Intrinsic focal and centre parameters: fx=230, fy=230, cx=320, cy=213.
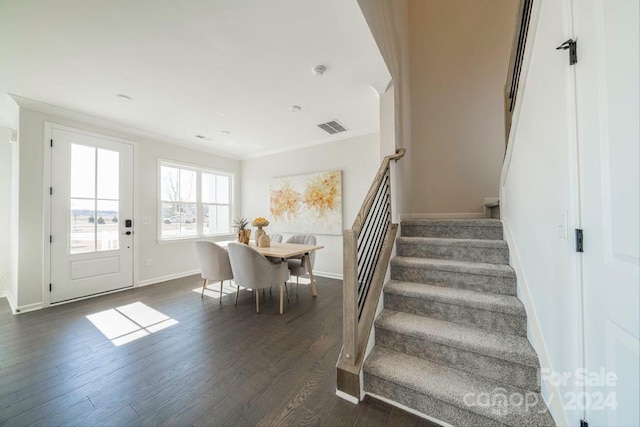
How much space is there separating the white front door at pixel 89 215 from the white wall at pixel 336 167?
2548mm

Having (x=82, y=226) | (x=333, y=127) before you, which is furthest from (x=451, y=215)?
(x=82, y=226)

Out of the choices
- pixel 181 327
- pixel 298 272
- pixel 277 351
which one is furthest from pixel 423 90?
pixel 181 327

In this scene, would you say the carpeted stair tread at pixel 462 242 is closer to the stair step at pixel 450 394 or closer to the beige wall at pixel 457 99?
the stair step at pixel 450 394

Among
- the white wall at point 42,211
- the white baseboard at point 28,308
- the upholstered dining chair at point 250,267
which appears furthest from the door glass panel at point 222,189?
the white baseboard at point 28,308

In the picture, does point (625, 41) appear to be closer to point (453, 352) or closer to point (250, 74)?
point (453, 352)

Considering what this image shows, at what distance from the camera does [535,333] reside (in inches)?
53.3

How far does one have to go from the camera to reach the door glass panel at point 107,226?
11.7ft

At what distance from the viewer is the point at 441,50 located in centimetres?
350

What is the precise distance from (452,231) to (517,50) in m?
1.58

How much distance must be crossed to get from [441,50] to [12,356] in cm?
605

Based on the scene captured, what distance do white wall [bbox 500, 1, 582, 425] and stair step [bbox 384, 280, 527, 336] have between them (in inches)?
3.5

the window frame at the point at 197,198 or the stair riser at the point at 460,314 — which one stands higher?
the window frame at the point at 197,198

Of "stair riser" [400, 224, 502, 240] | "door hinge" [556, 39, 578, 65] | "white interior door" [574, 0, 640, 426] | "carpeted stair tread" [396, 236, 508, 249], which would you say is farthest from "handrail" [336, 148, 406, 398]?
"door hinge" [556, 39, 578, 65]

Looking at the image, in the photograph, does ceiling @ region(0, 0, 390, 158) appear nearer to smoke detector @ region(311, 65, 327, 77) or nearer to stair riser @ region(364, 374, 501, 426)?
smoke detector @ region(311, 65, 327, 77)
